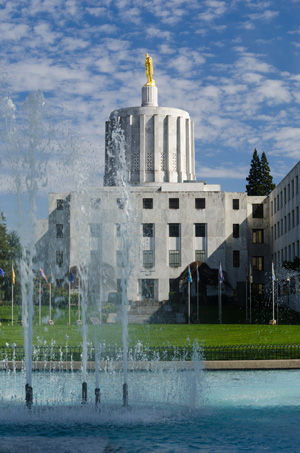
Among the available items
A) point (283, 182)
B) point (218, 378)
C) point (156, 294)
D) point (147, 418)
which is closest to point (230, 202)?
point (283, 182)

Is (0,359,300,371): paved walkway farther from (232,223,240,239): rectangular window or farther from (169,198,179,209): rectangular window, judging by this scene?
(232,223,240,239): rectangular window

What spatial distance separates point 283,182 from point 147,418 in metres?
53.4

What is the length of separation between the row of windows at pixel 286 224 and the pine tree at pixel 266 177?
19.7m

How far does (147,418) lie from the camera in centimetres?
1666

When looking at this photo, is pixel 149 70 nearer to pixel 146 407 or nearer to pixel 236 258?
pixel 236 258

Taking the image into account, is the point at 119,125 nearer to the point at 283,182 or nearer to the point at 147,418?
the point at 283,182

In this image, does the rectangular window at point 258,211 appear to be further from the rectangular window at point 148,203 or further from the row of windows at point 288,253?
the rectangular window at point 148,203

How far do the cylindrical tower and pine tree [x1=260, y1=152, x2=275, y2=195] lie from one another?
1295 centimetres

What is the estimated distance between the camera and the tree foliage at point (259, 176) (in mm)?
95250

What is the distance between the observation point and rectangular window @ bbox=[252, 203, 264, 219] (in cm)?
7850

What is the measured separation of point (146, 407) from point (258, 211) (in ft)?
203

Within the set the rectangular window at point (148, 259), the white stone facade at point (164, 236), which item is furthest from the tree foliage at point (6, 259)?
the rectangular window at point (148, 259)

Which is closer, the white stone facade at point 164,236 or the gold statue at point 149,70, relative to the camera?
the white stone facade at point 164,236

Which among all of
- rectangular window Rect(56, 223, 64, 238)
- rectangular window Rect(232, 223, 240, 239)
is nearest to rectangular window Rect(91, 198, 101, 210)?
rectangular window Rect(56, 223, 64, 238)
